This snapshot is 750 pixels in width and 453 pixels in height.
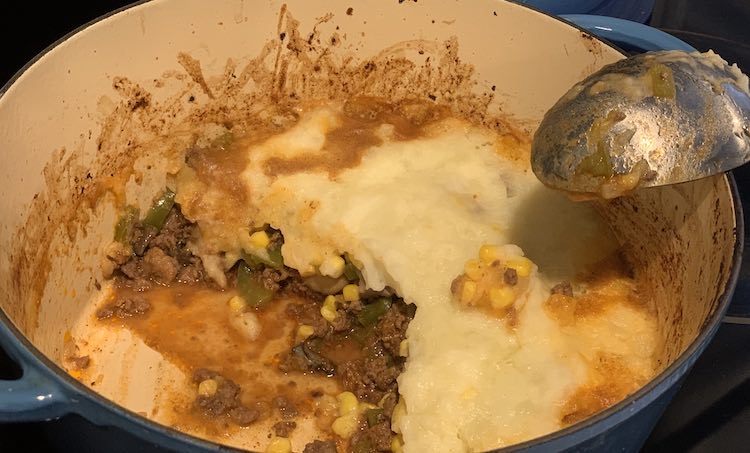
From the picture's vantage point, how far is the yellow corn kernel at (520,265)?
1.79 metres

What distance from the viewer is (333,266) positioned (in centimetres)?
206

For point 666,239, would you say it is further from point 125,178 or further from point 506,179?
point 125,178

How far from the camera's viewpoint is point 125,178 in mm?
2273

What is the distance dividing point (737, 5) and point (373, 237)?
194 centimetres

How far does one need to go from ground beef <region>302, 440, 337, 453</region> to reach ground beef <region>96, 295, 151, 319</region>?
0.67 m

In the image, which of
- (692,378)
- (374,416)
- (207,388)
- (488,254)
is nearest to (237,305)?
(207,388)

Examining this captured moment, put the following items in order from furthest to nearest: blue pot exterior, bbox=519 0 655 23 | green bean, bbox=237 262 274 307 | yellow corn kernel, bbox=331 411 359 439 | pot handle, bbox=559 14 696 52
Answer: blue pot exterior, bbox=519 0 655 23, green bean, bbox=237 262 274 307, pot handle, bbox=559 14 696 52, yellow corn kernel, bbox=331 411 359 439

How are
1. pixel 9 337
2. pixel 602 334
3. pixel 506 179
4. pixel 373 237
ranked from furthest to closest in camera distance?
pixel 506 179 → pixel 373 237 → pixel 602 334 → pixel 9 337

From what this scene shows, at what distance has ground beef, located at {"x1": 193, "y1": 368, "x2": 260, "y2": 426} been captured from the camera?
6.40ft

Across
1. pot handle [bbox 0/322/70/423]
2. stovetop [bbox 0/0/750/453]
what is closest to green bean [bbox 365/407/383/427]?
stovetop [bbox 0/0/750/453]

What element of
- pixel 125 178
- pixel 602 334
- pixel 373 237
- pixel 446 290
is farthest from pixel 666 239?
pixel 125 178

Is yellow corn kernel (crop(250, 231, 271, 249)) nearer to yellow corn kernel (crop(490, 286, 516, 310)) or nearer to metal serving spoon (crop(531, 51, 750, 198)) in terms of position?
yellow corn kernel (crop(490, 286, 516, 310))

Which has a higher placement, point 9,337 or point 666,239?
point 9,337

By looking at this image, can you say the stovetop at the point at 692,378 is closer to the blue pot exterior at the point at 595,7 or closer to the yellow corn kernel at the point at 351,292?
the blue pot exterior at the point at 595,7
